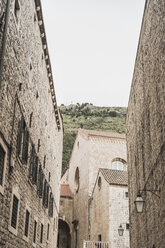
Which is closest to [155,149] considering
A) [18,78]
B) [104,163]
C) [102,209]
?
[18,78]

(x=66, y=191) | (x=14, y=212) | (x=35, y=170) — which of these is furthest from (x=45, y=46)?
(x=66, y=191)

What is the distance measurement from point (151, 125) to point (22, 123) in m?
4.94

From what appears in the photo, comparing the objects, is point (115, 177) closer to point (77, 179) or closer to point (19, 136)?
point (77, 179)

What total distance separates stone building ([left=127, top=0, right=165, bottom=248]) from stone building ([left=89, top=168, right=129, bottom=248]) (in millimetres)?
9284

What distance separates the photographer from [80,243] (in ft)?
116

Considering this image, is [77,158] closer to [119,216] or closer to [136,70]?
[119,216]

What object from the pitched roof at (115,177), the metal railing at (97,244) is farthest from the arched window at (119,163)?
the metal railing at (97,244)

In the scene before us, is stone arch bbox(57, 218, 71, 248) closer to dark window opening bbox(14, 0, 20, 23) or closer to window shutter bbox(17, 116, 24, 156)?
window shutter bbox(17, 116, 24, 156)

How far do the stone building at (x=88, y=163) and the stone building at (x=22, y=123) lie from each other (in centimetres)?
1743

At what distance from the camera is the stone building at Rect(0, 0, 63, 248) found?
388 inches

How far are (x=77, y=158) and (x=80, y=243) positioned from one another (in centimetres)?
1115

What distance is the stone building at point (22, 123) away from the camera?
32.3ft

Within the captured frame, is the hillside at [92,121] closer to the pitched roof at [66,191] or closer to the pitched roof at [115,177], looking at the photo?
the pitched roof at [66,191]

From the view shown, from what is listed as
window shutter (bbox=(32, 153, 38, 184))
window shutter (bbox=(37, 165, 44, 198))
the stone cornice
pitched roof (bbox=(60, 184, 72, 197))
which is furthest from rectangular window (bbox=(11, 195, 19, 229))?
pitched roof (bbox=(60, 184, 72, 197))
